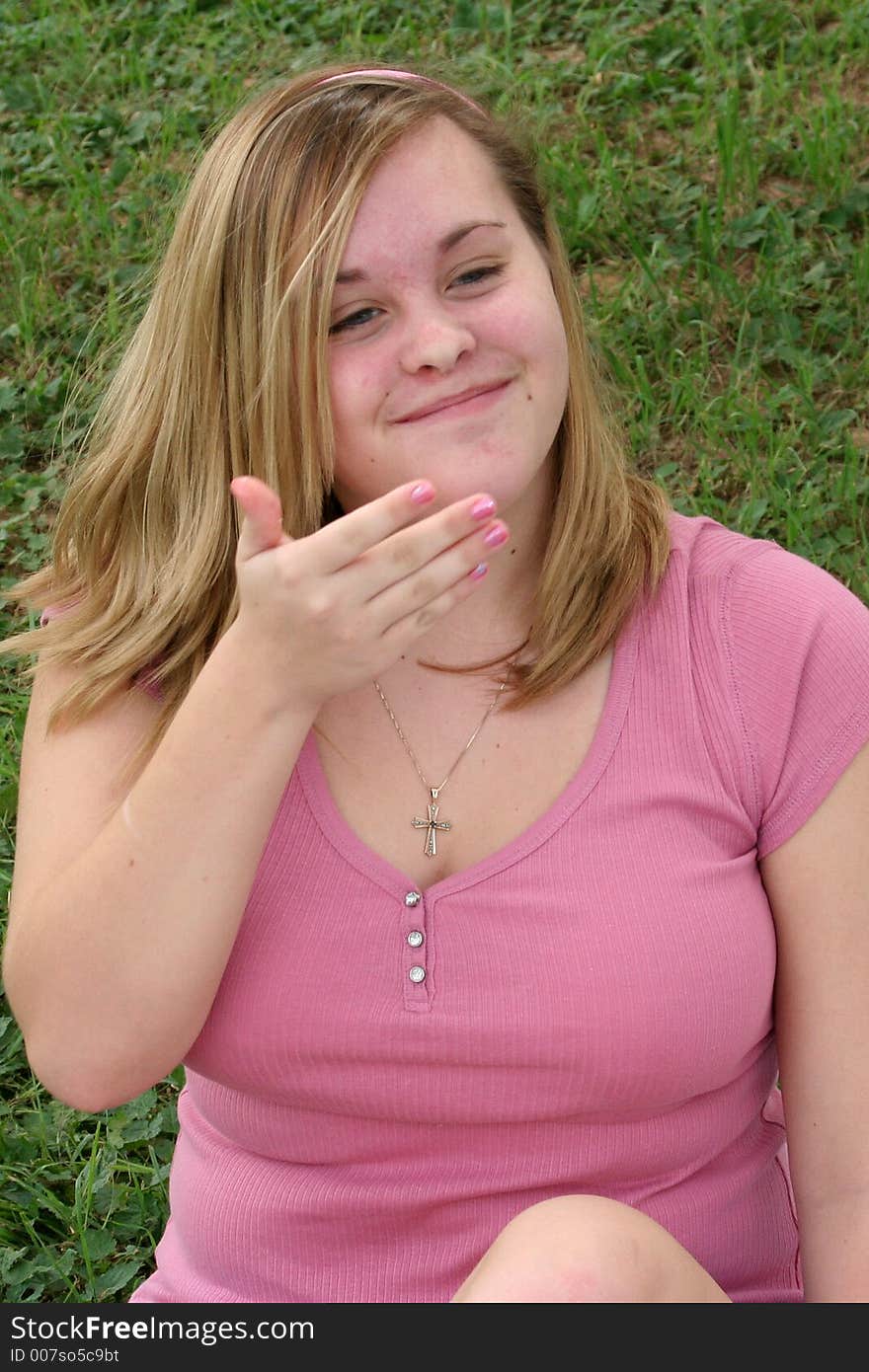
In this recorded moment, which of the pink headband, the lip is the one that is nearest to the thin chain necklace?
the lip

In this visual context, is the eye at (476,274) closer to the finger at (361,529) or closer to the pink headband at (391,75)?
the pink headband at (391,75)

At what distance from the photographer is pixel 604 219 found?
12.7ft

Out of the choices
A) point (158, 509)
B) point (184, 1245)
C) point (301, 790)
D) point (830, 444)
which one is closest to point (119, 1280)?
point (184, 1245)

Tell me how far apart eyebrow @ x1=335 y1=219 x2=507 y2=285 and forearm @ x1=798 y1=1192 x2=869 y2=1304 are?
1134 mm

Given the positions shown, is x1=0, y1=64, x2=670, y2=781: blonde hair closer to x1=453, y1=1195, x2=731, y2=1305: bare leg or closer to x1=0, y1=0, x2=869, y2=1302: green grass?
x1=453, y1=1195, x2=731, y2=1305: bare leg

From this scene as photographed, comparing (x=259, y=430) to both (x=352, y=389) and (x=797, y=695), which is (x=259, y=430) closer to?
(x=352, y=389)

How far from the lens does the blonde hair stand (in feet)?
6.05

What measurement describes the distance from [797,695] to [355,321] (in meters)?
0.65

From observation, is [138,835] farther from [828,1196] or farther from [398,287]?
[828,1196]

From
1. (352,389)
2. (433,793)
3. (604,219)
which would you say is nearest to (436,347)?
(352,389)

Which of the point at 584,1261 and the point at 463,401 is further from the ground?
the point at 463,401

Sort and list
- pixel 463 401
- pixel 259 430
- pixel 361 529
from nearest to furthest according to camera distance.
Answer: pixel 361 529 → pixel 463 401 → pixel 259 430

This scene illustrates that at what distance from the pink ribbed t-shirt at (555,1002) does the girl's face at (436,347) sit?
0.31 m
